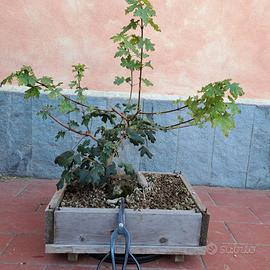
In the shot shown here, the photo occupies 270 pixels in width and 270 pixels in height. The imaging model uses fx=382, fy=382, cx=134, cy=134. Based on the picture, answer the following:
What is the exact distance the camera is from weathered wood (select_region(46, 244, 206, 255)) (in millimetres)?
2135

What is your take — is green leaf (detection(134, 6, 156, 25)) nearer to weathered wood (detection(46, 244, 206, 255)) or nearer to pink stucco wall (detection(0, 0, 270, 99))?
weathered wood (detection(46, 244, 206, 255))

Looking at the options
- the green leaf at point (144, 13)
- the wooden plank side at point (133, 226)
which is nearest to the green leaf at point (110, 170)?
the wooden plank side at point (133, 226)

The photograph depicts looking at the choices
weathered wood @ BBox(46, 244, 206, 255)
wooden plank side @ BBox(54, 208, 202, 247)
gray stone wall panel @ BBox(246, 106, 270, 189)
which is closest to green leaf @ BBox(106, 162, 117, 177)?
wooden plank side @ BBox(54, 208, 202, 247)

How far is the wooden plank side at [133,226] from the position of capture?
7.01 feet

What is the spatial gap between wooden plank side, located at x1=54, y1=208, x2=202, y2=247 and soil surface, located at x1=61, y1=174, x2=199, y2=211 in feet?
0.33

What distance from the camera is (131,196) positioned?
2.43 m

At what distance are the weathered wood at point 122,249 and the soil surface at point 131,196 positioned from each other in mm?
228

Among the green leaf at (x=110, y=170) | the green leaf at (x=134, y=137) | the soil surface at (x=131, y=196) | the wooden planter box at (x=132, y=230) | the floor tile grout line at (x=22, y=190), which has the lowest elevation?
the floor tile grout line at (x=22, y=190)

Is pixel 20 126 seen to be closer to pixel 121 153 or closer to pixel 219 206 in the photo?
pixel 121 153

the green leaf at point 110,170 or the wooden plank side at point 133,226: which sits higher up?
the green leaf at point 110,170

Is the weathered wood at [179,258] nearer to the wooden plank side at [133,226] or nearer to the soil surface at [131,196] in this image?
the wooden plank side at [133,226]

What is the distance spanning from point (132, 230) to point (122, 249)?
0.12 m

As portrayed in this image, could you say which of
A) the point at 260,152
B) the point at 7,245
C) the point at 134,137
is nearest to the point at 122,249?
the point at 134,137
